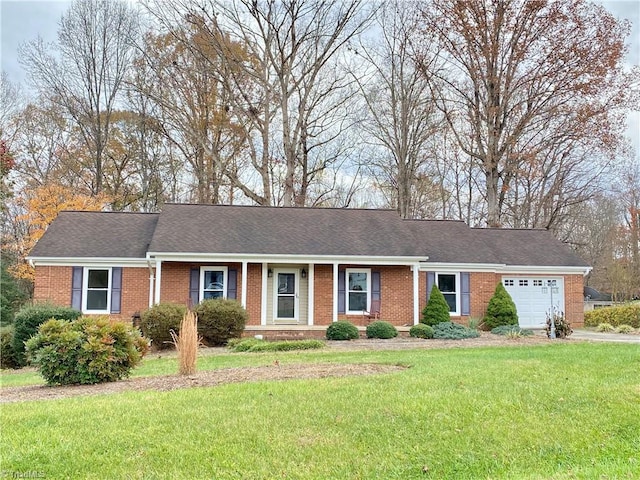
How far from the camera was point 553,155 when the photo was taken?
31812mm

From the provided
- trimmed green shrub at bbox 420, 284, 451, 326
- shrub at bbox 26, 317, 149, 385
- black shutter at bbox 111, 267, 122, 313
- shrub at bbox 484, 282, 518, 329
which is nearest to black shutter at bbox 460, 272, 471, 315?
shrub at bbox 484, 282, 518, 329

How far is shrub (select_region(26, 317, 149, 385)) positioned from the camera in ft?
28.5

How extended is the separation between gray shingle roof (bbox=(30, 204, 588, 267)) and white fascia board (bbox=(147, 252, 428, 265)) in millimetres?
151

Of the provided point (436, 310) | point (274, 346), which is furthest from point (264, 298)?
point (436, 310)

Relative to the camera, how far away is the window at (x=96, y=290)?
19203mm

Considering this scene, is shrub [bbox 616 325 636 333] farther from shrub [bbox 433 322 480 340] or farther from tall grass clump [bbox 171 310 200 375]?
tall grass clump [bbox 171 310 200 375]

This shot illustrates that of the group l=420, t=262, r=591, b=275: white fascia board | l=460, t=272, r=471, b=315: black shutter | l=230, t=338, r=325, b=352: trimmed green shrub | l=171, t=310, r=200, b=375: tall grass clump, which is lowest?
l=230, t=338, r=325, b=352: trimmed green shrub

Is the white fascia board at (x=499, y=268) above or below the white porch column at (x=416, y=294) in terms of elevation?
above

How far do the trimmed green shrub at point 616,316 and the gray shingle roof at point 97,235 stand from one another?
1988 centimetres

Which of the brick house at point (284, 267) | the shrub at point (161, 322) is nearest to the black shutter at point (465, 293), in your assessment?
the brick house at point (284, 267)

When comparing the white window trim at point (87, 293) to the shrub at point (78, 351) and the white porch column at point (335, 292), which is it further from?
the shrub at point (78, 351)

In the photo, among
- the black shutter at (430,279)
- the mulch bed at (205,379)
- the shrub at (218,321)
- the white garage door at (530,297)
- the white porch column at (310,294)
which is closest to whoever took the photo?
the mulch bed at (205,379)

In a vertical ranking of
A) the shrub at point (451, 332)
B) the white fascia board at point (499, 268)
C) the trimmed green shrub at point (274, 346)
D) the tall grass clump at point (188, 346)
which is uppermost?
the white fascia board at point (499, 268)

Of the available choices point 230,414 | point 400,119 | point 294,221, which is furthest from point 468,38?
point 230,414
